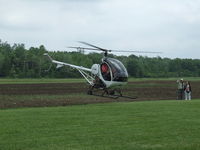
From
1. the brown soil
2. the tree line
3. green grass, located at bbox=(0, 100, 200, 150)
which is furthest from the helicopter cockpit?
the tree line

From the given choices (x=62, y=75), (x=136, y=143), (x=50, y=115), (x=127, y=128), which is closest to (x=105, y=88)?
(x=50, y=115)

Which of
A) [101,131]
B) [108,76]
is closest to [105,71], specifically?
[108,76]

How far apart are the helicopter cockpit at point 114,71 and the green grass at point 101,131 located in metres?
9.37

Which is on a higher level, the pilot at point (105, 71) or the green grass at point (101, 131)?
the pilot at point (105, 71)

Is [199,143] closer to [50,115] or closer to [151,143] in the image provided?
[151,143]

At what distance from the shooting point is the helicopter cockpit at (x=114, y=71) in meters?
27.3

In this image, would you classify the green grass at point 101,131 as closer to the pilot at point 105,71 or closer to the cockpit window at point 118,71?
the cockpit window at point 118,71

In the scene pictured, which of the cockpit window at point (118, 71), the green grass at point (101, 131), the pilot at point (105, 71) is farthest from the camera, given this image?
the pilot at point (105, 71)

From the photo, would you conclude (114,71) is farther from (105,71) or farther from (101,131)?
(101,131)

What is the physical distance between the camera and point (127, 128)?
545 inches

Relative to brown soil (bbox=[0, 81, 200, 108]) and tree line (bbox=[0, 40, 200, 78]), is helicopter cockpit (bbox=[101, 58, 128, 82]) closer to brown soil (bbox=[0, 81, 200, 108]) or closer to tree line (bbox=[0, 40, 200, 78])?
brown soil (bbox=[0, 81, 200, 108])

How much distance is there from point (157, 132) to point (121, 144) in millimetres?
2205

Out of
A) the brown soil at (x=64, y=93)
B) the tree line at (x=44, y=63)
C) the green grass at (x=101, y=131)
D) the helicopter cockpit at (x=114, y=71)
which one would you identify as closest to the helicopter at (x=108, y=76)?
the helicopter cockpit at (x=114, y=71)

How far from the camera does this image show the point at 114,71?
89.9 feet
